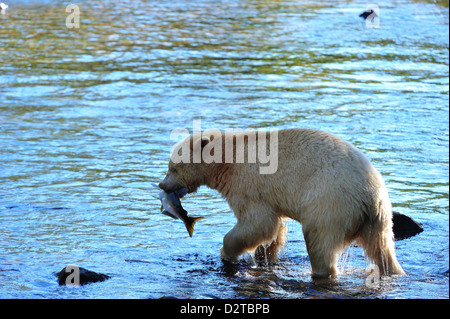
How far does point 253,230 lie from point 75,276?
159 centimetres

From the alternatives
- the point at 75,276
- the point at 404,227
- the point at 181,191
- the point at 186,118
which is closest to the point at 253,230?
the point at 181,191

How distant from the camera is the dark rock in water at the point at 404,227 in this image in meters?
7.91

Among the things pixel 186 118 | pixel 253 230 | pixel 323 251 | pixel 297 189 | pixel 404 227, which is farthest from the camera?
pixel 186 118

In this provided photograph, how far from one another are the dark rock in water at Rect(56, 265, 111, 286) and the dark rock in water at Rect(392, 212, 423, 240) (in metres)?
3.08

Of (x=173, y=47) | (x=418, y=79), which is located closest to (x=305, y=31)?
(x=173, y=47)

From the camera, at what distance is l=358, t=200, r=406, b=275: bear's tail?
6.49m

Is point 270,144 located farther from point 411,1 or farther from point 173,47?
point 411,1

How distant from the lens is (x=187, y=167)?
7.33m

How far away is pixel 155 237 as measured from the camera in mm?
7938

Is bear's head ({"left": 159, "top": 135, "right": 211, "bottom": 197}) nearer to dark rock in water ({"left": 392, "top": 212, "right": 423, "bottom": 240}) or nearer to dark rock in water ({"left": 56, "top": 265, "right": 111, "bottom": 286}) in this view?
dark rock in water ({"left": 56, "top": 265, "right": 111, "bottom": 286})

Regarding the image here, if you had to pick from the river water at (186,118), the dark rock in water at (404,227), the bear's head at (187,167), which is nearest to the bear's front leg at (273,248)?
the river water at (186,118)

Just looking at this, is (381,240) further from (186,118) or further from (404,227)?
(186,118)

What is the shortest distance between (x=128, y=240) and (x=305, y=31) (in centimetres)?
1299

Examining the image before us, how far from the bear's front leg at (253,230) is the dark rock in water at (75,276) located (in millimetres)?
1245
